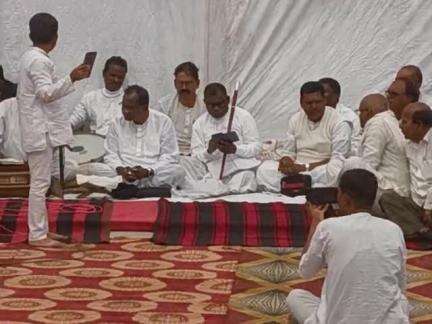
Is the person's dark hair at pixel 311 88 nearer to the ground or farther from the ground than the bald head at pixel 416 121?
farther from the ground

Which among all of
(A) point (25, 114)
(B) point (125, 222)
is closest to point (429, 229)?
(B) point (125, 222)

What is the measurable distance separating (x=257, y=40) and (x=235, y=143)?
57.1 inches

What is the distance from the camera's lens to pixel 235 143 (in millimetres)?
8766

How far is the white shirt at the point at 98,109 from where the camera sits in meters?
9.39

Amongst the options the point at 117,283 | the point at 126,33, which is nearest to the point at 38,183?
the point at 117,283

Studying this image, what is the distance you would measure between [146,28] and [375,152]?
10.4ft

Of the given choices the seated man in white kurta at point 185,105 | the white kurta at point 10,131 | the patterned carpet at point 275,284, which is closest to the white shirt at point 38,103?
the patterned carpet at point 275,284

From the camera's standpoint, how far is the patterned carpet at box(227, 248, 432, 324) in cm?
551

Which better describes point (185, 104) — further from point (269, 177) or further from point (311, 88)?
point (311, 88)

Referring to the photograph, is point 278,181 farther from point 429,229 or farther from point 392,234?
point 392,234

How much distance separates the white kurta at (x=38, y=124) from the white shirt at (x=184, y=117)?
2471 mm

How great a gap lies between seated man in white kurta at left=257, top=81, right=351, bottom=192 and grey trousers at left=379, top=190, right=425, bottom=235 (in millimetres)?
1013

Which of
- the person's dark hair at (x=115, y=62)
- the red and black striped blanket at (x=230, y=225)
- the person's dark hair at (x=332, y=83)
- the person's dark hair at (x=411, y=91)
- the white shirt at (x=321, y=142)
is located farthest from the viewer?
the person's dark hair at (x=115, y=62)

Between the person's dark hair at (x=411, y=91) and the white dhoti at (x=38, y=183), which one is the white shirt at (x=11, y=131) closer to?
the white dhoti at (x=38, y=183)
